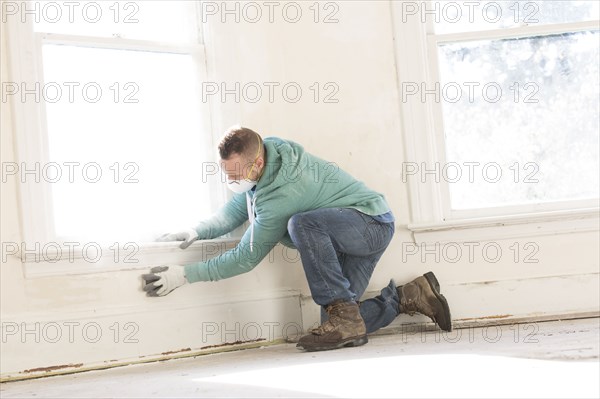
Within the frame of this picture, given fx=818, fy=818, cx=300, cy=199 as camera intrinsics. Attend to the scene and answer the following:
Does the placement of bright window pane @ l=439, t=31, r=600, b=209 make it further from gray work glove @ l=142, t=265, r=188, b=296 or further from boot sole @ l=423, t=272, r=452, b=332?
gray work glove @ l=142, t=265, r=188, b=296

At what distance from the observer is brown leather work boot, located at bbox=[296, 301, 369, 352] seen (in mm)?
3219

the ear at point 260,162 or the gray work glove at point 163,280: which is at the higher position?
the ear at point 260,162

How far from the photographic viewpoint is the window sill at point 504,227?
12.1ft

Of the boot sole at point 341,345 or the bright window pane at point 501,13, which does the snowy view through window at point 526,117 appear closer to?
the bright window pane at point 501,13

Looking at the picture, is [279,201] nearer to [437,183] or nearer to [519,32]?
[437,183]

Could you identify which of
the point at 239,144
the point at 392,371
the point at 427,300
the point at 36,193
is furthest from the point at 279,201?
the point at 392,371

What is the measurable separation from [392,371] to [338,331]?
803 millimetres

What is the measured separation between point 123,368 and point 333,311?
851 millimetres

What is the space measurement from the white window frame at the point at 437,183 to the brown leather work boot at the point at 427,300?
0.23 metres

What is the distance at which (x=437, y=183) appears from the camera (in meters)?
3.71

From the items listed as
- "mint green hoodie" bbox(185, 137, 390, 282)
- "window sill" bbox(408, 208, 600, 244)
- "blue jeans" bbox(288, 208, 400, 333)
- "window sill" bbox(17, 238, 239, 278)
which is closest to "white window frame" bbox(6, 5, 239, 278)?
"window sill" bbox(17, 238, 239, 278)

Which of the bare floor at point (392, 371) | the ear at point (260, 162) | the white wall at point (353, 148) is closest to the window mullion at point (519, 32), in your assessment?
the white wall at point (353, 148)

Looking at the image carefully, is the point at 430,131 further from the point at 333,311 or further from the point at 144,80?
the point at 144,80

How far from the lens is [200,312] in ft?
11.3
